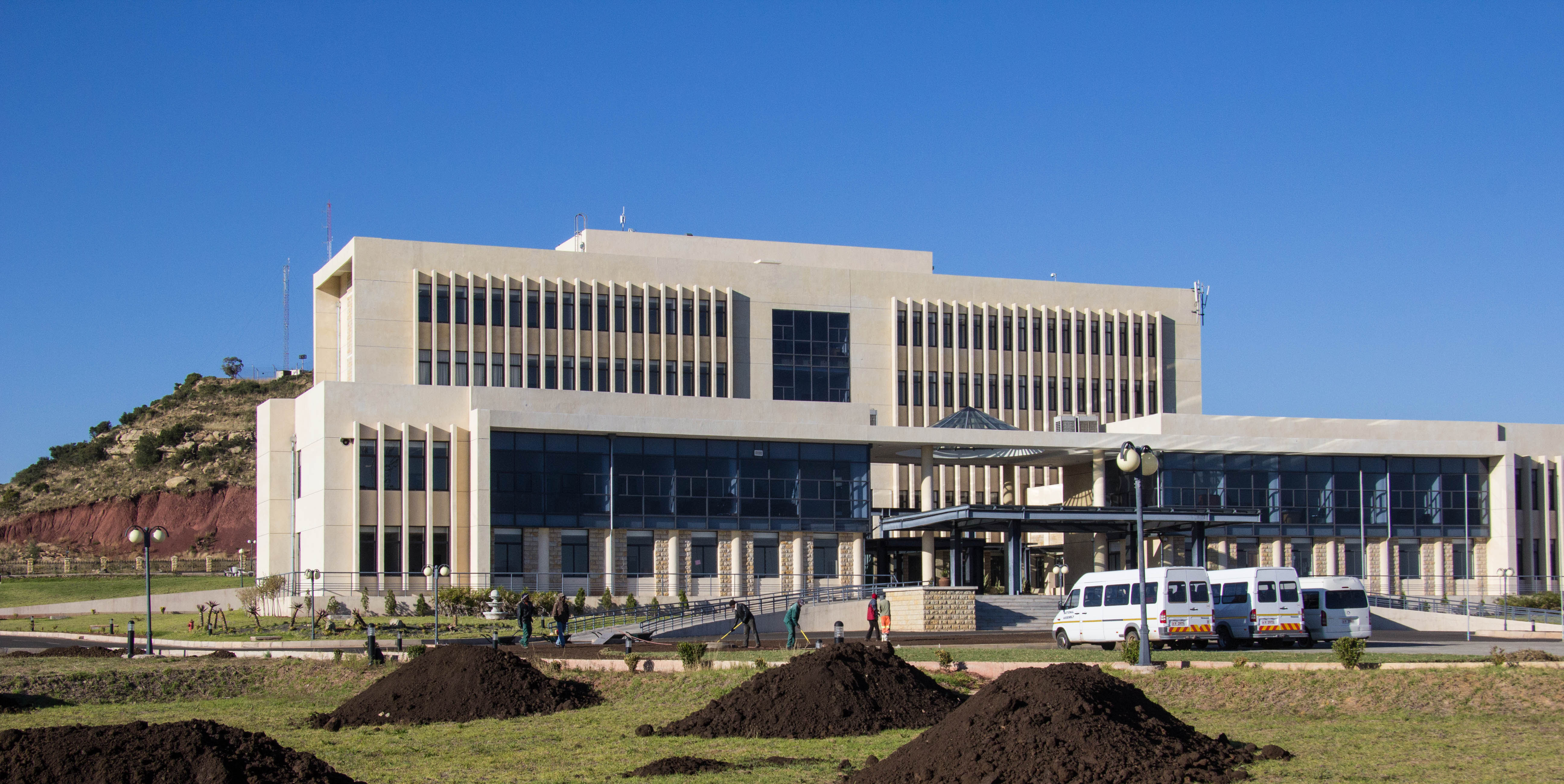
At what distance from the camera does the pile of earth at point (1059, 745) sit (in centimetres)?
1596

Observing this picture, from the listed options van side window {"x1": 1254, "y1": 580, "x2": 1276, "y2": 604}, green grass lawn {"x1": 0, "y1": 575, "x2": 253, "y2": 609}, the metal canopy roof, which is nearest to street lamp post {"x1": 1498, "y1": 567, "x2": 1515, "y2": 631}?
the metal canopy roof

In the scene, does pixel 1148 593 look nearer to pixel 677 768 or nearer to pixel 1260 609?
pixel 1260 609

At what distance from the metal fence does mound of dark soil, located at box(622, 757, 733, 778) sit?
1685 inches

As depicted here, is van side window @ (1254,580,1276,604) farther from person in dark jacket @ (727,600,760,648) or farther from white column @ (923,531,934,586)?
white column @ (923,531,934,586)

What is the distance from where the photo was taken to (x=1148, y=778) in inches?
630

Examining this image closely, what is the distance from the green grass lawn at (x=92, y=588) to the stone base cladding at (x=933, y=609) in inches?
1534

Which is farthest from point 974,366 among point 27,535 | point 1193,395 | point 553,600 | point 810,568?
point 27,535

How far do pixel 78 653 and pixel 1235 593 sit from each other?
31.0 metres

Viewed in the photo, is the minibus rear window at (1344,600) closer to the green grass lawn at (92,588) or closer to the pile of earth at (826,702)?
the pile of earth at (826,702)

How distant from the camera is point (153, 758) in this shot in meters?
15.2

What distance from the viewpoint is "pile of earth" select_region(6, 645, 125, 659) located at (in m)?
36.3

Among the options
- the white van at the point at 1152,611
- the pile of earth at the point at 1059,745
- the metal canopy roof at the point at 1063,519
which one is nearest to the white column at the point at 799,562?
the metal canopy roof at the point at 1063,519

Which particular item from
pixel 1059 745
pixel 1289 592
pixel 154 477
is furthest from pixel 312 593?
pixel 154 477

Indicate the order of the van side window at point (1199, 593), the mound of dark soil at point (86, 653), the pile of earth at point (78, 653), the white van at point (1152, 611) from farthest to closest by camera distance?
the van side window at point (1199, 593) < the white van at point (1152, 611) < the mound of dark soil at point (86, 653) < the pile of earth at point (78, 653)
